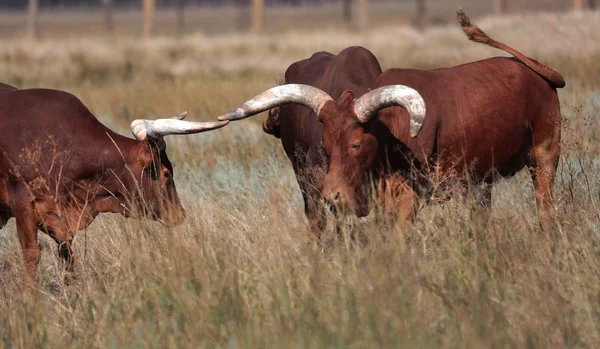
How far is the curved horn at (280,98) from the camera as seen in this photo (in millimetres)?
7219

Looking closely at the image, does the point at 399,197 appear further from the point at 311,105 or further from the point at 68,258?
the point at 68,258

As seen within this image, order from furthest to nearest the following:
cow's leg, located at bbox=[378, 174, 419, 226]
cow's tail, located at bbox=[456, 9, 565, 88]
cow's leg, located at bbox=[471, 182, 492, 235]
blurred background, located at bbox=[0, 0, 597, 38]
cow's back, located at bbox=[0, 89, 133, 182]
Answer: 1. blurred background, located at bbox=[0, 0, 597, 38]
2. cow's tail, located at bbox=[456, 9, 565, 88]
3. cow's leg, located at bbox=[378, 174, 419, 226]
4. cow's back, located at bbox=[0, 89, 133, 182]
5. cow's leg, located at bbox=[471, 182, 492, 235]

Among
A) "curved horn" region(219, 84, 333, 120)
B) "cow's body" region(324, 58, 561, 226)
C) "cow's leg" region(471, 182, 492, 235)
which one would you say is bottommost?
"cow's leg" region(471, 182, 492, 235)

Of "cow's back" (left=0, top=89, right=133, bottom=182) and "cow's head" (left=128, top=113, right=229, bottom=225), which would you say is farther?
"cow's head" (left=128, top=113, right=229, bottom=225)

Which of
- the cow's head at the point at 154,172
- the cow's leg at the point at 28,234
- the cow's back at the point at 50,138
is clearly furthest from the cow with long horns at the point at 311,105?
the cow's leg at the point at 28,234

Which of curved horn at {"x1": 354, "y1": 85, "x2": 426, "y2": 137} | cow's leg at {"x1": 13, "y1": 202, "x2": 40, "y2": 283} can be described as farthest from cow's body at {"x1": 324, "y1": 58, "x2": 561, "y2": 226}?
cow's leg at {"x1": 13, "y1": 202, "x2": 40, "y2": 283}

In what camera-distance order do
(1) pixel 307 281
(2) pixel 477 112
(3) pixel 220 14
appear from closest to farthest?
1. (1) pixel 307 281
2. (2) pixel 477 112
3. (3) pixel 220 14

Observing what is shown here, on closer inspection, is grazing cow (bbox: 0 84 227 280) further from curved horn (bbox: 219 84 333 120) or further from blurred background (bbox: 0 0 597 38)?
blurred background (bbox: 0 0 597 38)

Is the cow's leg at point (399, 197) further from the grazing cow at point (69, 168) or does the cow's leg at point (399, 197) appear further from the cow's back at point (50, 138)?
the cow's back at point (50, 138)

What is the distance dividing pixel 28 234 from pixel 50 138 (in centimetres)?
64

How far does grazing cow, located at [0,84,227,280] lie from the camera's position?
701 centimetres

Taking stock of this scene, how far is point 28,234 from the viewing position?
7.00 metres

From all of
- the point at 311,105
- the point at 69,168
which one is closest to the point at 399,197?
the point at 311,105

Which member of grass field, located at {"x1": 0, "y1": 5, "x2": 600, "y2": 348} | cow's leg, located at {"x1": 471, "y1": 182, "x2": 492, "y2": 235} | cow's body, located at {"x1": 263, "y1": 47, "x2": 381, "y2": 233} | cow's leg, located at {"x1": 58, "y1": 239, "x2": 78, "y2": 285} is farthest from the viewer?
cow's body, located at {"x1": 263, "y1": 47, "x2": 381, "y2": 233}
